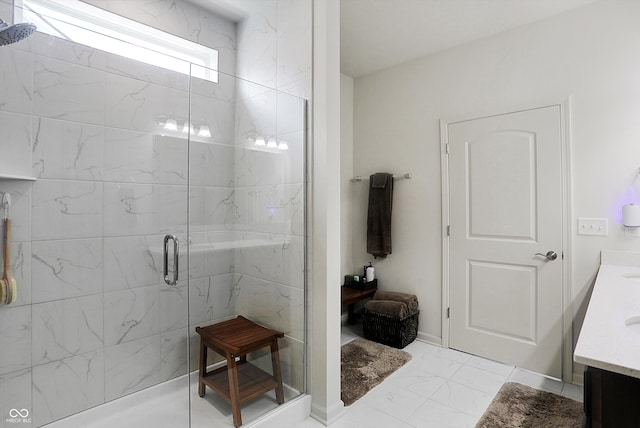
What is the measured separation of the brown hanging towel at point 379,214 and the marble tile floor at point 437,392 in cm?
98

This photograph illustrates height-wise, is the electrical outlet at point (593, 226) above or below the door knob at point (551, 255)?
above

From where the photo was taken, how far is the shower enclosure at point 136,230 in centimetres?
162

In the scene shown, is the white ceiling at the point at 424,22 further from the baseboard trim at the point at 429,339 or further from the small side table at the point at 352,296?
the baseboard trim at the point at 429,339

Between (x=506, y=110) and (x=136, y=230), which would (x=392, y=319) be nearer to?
(x=506, y=110)

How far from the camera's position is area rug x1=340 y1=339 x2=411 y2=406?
7.54 ft

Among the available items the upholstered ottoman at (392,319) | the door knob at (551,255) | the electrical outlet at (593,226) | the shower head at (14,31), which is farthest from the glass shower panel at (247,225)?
the electrical outlet at (593,226)

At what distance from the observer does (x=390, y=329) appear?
117 inches

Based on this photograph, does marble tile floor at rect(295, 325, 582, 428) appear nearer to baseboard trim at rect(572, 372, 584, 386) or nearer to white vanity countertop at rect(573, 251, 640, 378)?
baseboard trim at rect(572, 372, 584, 386)

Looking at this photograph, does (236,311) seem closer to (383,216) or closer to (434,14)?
(383,216)

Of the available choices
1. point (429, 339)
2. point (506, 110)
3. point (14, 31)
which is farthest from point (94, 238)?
point (506, 110)

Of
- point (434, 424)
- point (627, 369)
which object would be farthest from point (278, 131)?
point (434, 424)

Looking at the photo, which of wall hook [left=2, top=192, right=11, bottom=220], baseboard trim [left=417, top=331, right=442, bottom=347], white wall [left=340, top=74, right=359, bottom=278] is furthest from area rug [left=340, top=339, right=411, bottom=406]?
wall hook [left=2, top=192, right=11, bottom=220]

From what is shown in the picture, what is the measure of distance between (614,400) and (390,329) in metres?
2.08

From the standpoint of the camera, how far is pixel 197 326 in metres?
1.86
